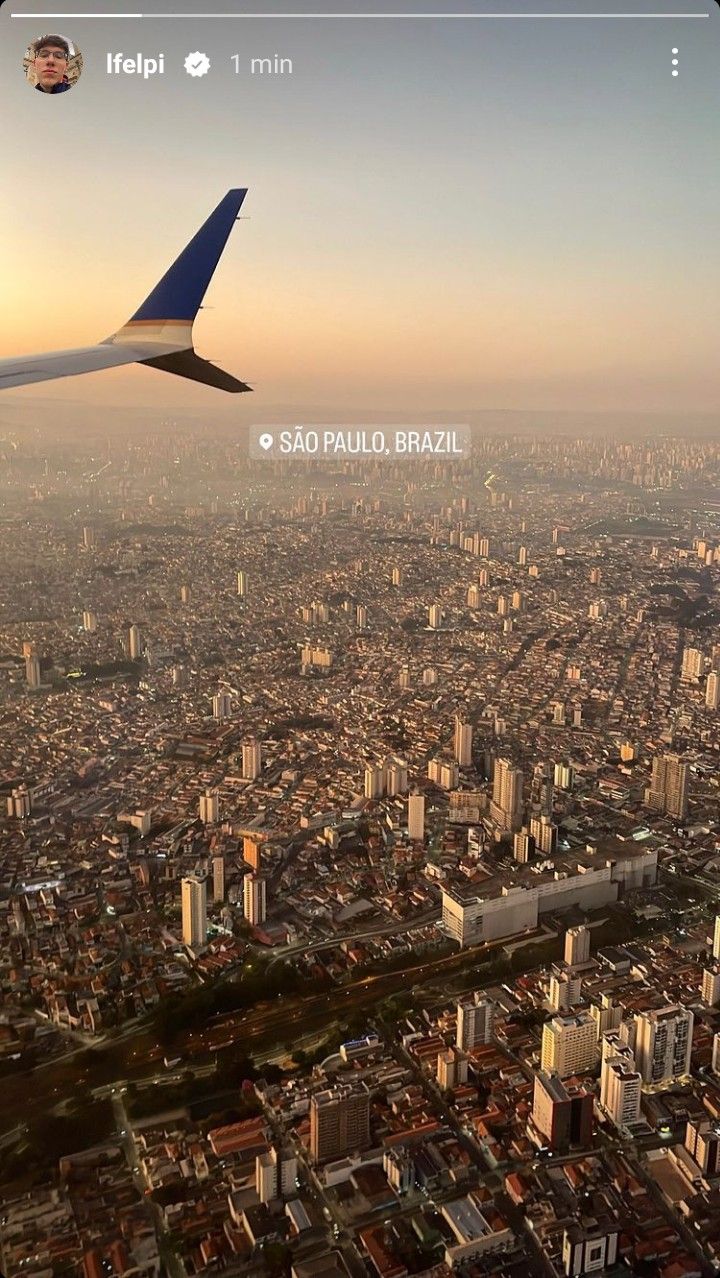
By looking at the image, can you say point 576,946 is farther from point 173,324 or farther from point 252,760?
point 173,324

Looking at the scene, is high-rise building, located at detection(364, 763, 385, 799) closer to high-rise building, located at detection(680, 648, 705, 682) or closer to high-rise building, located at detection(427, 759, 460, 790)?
high-rise building, located at detection(427, 759, 460, 790)

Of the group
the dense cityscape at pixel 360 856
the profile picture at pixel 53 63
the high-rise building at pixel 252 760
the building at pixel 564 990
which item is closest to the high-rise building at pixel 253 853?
the dense cityscape at pixel 360 856

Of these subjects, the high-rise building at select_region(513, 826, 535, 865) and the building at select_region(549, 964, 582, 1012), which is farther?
the high-rise building at select_region(513, 826, 535, 865)

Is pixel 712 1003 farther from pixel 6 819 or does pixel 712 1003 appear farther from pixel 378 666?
pixel 6 819

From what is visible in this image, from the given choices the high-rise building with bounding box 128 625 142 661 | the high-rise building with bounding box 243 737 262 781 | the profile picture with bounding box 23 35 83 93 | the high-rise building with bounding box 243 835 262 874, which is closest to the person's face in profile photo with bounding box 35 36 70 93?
the profile picture with bounding box 23 35 83 93

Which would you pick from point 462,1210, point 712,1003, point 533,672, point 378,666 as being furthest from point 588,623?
point 462,1210

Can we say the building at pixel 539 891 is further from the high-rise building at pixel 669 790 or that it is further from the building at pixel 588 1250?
the building at pixel 588 1250
